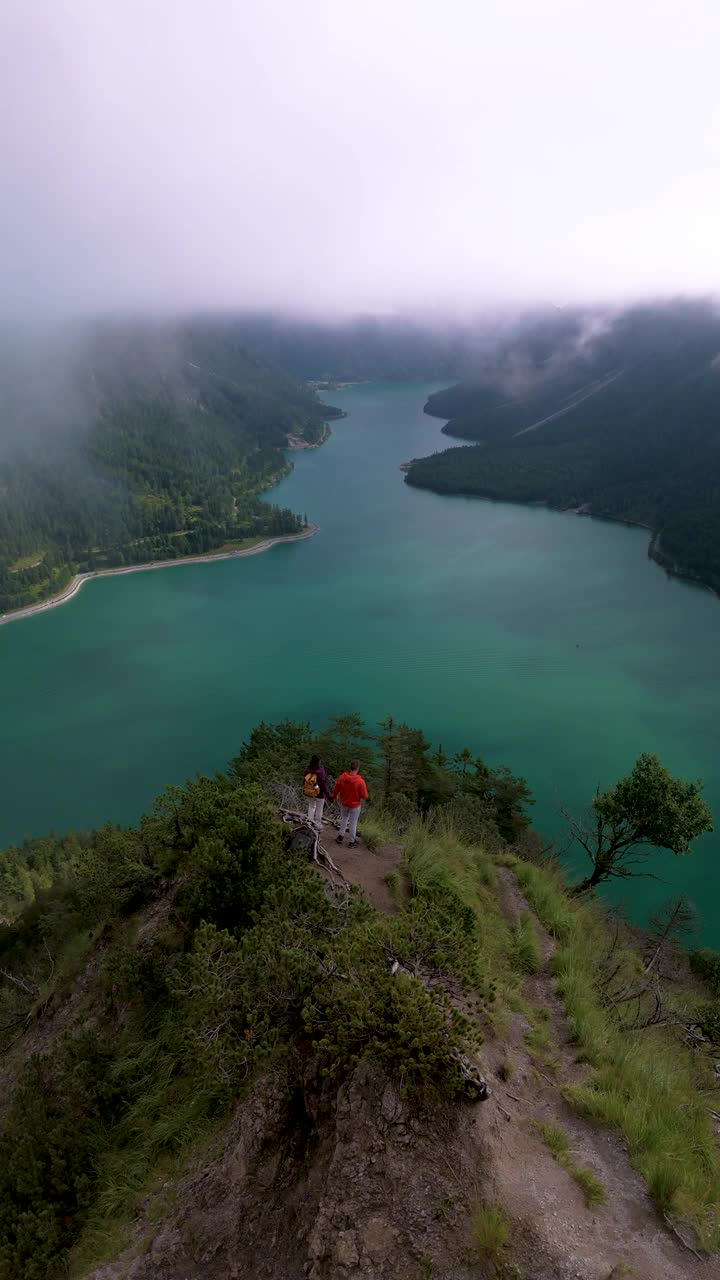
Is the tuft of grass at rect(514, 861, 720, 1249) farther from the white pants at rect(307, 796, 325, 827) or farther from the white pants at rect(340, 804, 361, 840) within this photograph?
the white pants at rect(307, 796, 325, 827)

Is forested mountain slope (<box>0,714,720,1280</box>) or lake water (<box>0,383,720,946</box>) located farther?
lake water (<box>0,383,720,946</box>)

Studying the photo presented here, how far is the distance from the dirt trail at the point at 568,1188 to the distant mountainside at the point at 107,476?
9981cm

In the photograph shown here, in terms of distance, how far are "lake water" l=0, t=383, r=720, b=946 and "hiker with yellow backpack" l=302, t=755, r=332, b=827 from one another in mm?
30999

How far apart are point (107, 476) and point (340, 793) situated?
504 feet

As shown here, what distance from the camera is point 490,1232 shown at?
4395 mm

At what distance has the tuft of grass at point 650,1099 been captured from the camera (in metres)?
5.02

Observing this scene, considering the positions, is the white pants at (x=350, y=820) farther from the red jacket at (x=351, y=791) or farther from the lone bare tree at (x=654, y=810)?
the lone bare tree at (x=654, y=810)

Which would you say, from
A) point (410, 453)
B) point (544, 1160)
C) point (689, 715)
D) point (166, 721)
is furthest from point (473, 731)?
point (410, 453)

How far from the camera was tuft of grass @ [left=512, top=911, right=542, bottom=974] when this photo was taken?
870 cm

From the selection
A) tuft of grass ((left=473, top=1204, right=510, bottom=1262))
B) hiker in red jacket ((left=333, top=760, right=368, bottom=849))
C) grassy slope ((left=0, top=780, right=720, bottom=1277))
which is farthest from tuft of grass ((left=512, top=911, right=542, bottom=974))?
tuft of grass ((left=473, top=1204, right=510, bottom=1262))

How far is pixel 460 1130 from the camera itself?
196 inches

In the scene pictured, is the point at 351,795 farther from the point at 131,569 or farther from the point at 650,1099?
the point at 131,569

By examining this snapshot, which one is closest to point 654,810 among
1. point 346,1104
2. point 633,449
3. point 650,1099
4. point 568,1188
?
point 650,1099

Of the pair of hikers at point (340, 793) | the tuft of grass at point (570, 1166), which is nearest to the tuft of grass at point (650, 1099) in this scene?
the tuft of grass at point (570, 1166)
